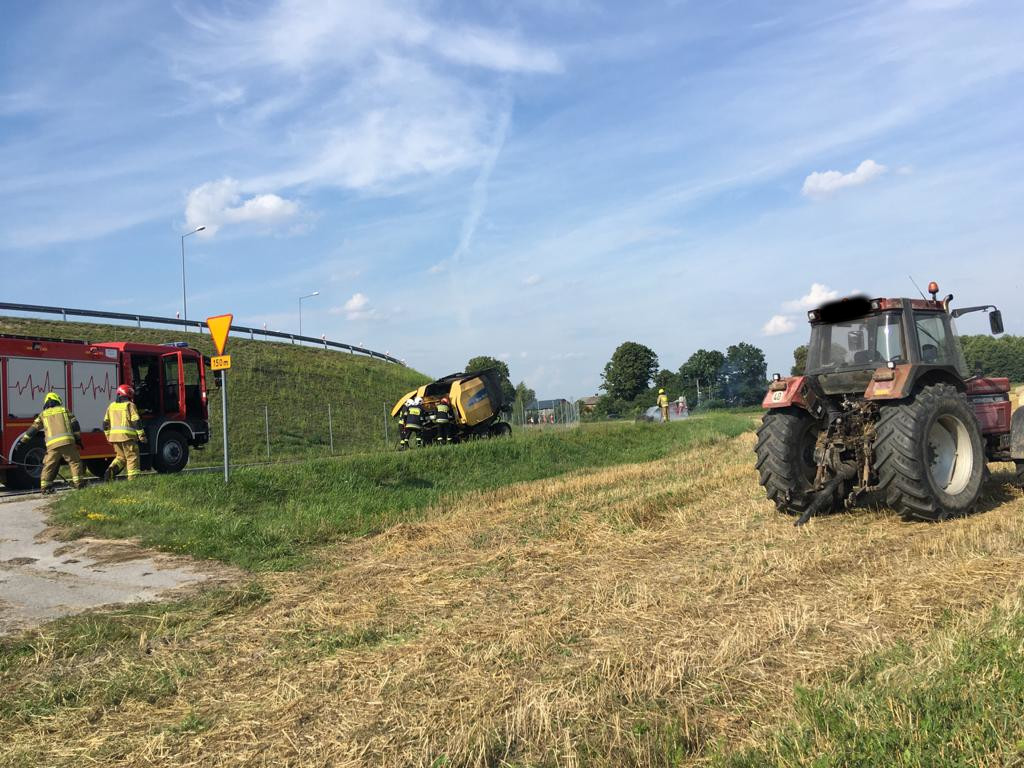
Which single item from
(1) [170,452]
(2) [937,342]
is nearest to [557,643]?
(2) [937,342]

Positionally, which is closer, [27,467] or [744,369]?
[27,467]

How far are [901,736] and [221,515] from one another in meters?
8.96

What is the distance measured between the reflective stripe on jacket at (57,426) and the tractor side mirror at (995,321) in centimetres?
1274

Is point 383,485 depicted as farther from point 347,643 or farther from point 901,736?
point 901,736

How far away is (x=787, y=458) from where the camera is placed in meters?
8.60

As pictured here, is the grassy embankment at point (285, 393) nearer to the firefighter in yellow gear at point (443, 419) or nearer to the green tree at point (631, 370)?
the firefighter in yellow gear at point (443, 419)

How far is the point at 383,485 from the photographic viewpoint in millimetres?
13953

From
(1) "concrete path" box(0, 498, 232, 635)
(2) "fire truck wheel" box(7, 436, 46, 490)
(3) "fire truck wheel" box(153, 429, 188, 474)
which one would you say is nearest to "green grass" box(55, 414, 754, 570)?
(1) "concrete path" box(0, 498, 232, 635)

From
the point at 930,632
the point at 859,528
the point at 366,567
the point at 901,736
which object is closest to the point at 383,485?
the point at 366,567

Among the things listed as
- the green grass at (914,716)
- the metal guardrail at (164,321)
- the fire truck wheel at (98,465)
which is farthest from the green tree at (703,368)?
the green grass at (914,716)

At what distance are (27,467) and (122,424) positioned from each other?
3.72m

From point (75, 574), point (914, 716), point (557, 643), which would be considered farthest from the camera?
point (75, 574)

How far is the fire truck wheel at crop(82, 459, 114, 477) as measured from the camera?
Result: 16.2m

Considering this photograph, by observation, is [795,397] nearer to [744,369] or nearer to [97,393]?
[97,393]
